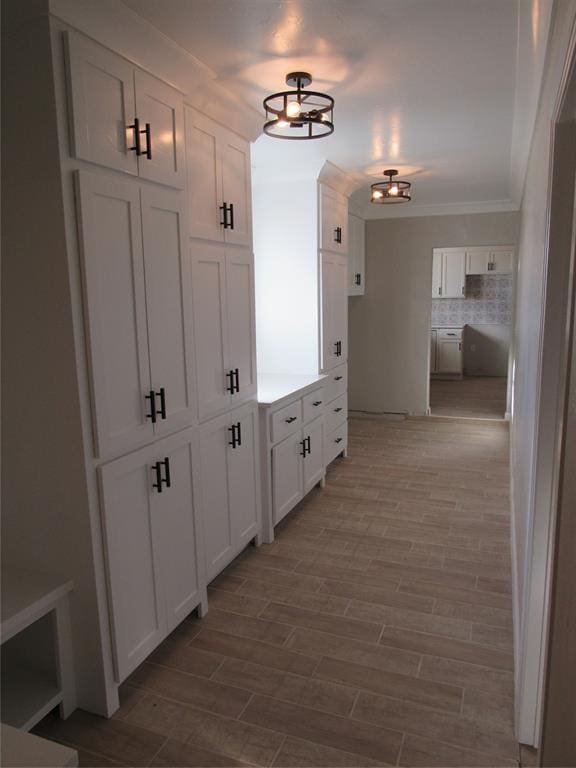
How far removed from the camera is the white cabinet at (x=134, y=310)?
1846 mm

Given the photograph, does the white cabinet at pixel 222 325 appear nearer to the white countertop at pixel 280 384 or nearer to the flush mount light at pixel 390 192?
the white countertop at pixel 280 384

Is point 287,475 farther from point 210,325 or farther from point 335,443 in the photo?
point 210,325

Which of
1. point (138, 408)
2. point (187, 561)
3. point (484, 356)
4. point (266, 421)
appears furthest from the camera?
point (484, 356)

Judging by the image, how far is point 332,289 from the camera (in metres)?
4.40

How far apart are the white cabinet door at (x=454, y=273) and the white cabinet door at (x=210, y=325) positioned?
687 centimetres

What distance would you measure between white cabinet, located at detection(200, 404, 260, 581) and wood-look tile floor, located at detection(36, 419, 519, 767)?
8.3 inches

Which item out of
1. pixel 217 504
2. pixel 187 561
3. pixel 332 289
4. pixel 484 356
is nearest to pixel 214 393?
pixel 217 504

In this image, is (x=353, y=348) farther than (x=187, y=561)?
Yes

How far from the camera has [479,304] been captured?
362 inches

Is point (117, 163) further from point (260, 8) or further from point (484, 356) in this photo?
point (484, 356)

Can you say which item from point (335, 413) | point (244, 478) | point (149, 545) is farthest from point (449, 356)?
point (149, 545)

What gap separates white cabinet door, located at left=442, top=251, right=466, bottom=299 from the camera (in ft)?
28.9

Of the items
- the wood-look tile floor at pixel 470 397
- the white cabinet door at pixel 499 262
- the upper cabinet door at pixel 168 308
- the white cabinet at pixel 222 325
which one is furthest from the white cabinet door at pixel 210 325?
the white cabinet door at pixel 499 262

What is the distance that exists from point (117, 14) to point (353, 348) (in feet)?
17.0
